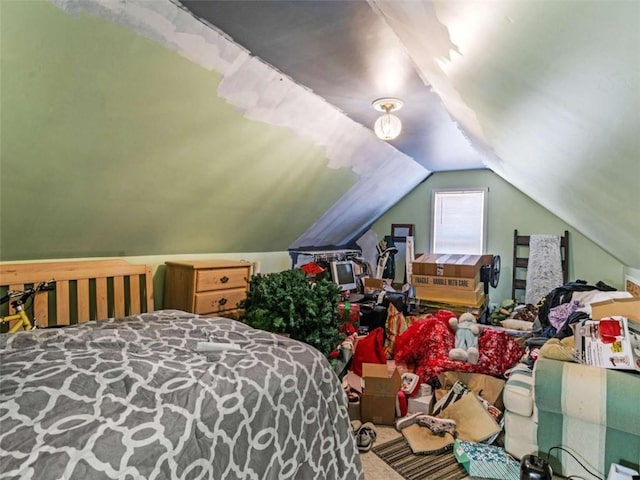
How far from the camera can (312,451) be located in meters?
1.36

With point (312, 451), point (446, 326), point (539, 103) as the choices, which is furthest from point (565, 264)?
point (312, 451)

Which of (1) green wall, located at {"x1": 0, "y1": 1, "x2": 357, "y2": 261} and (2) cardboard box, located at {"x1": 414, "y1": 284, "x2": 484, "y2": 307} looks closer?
(1) green wall, located at {"x1": 0, "y1": 1, "x2": 357, "y2": 261}

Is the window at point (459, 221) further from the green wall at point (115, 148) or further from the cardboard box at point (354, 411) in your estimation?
the cardboard box at point (354, 411)

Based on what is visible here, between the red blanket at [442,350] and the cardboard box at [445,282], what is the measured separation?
0.78m

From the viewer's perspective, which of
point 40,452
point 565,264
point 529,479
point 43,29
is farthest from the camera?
point 565,264

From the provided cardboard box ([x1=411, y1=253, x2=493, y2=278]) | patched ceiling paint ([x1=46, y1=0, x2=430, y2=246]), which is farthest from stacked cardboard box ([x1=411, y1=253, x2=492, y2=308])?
patched ceiling paint ([x1=46, y1=0, x2=430, y2=246])

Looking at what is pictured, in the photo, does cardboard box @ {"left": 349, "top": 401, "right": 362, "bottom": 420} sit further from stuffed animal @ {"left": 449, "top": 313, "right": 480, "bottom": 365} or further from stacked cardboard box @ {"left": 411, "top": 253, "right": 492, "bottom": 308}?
stacked cardboard box @ {"left": 411, "top": 253, "right": 492, "bottom": 308}

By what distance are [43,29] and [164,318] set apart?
1282 mm

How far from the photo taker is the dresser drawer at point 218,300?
2623 millimetres

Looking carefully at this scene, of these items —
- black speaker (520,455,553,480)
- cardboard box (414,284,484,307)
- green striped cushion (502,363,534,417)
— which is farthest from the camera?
cardboard box (414,284,484,307)

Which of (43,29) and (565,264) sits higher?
(43,29)

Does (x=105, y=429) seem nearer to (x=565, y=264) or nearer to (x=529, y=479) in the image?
(x=529, y=479)

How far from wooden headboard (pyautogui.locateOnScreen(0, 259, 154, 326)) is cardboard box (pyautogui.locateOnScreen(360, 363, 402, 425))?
1.67m

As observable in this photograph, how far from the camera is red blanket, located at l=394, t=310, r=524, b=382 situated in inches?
106
